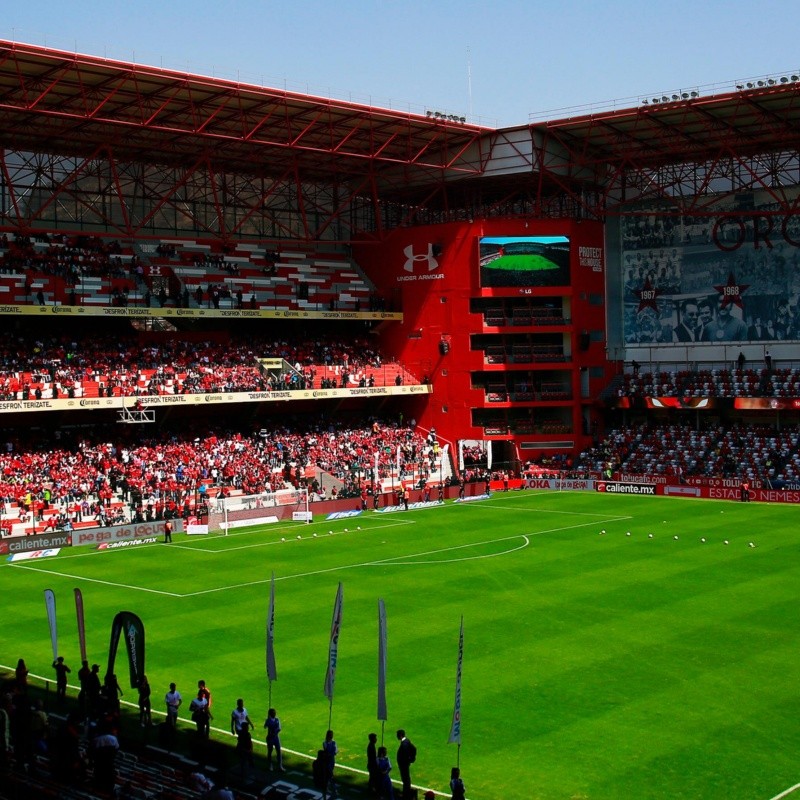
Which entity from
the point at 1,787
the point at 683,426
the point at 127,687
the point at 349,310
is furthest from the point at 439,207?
the point at 1,787

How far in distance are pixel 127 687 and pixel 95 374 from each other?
34.6m

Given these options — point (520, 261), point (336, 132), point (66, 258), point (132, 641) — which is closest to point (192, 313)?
point (66, 258)

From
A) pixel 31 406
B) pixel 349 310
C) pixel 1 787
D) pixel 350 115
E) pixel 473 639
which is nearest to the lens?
pixel 1 787

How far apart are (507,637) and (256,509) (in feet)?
86.9

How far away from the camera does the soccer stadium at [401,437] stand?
2428 centimetres

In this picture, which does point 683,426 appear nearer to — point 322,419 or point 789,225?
point 789,225

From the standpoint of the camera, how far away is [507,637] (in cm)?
3170

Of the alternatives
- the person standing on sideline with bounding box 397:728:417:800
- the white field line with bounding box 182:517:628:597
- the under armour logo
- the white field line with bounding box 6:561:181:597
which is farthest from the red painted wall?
the person standing on sideline with bounding box 397:728:417:800

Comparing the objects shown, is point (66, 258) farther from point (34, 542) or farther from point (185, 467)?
point (34, 542)

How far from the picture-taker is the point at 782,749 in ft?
73.5

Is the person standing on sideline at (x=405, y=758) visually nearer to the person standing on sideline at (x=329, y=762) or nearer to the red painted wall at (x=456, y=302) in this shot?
the person standing on sideline at (x=329, y=762)

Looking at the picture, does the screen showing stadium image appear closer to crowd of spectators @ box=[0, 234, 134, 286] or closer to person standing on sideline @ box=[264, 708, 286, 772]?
crowd of spectators @ box=[0, 234, 134, 286]

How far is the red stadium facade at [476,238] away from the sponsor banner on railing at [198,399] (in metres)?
0.75

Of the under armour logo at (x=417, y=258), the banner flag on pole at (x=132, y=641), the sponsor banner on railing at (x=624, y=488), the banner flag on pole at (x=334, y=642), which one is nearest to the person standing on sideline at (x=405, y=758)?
the banner flag on pole at (x=334, y=642)
